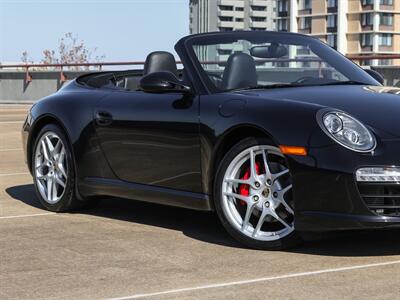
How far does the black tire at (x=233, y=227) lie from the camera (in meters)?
5.16

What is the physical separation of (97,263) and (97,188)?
161 cm

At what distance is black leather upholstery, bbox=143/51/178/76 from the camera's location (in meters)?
6.70

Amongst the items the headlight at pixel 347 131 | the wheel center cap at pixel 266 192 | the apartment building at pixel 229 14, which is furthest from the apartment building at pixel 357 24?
the headlight at pixel 347 131

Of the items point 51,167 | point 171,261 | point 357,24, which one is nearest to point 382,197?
point 171,261

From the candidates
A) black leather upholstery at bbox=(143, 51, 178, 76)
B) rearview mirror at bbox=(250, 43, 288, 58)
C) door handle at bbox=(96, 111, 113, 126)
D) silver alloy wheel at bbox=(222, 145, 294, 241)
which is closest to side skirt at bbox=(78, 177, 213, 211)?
silver alloy wheel at bbox=(222, 145, 294, 241)

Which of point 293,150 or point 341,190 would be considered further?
point 293,150

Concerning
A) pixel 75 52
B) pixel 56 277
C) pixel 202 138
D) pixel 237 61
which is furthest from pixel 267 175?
pixel 75 52

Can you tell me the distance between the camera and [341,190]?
191 inches

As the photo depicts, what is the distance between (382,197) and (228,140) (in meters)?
1.09

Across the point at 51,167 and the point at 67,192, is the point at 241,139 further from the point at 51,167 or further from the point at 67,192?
the point at 51,167

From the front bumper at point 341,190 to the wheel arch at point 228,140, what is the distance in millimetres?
429

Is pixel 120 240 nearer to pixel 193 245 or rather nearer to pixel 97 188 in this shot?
pixel 193 245

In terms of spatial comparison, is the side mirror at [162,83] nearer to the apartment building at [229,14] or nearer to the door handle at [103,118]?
the door handle at [103,118]

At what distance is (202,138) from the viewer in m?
5.56
